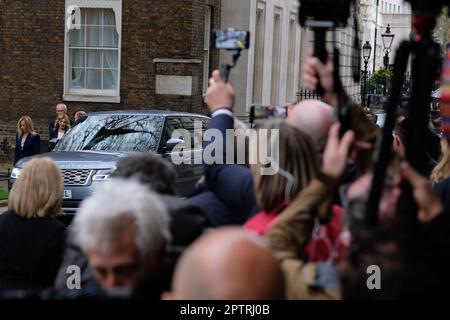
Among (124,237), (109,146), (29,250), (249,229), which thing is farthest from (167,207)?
(109,146)

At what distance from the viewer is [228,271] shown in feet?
8.36

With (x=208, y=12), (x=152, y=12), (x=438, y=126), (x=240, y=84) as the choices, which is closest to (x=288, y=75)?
(x=240, y=84)

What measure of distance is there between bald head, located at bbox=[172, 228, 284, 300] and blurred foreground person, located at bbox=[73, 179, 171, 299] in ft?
1.74

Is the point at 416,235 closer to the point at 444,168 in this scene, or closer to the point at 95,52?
the point at 444,168

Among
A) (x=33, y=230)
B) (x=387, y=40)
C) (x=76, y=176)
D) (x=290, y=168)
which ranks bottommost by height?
(x=76, y=176)

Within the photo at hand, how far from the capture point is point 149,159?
4.62 m

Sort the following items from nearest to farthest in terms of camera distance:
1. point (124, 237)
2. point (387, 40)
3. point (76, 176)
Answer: point (124, 237)
point (76, 176)
point (387, 40)

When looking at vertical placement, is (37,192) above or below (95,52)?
below

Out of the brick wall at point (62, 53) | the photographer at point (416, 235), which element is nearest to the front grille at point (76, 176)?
the brick wall at point (62, 53)

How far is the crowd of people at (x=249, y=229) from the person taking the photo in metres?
2.65

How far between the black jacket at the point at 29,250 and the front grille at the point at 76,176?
8.44m

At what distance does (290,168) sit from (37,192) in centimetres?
206
